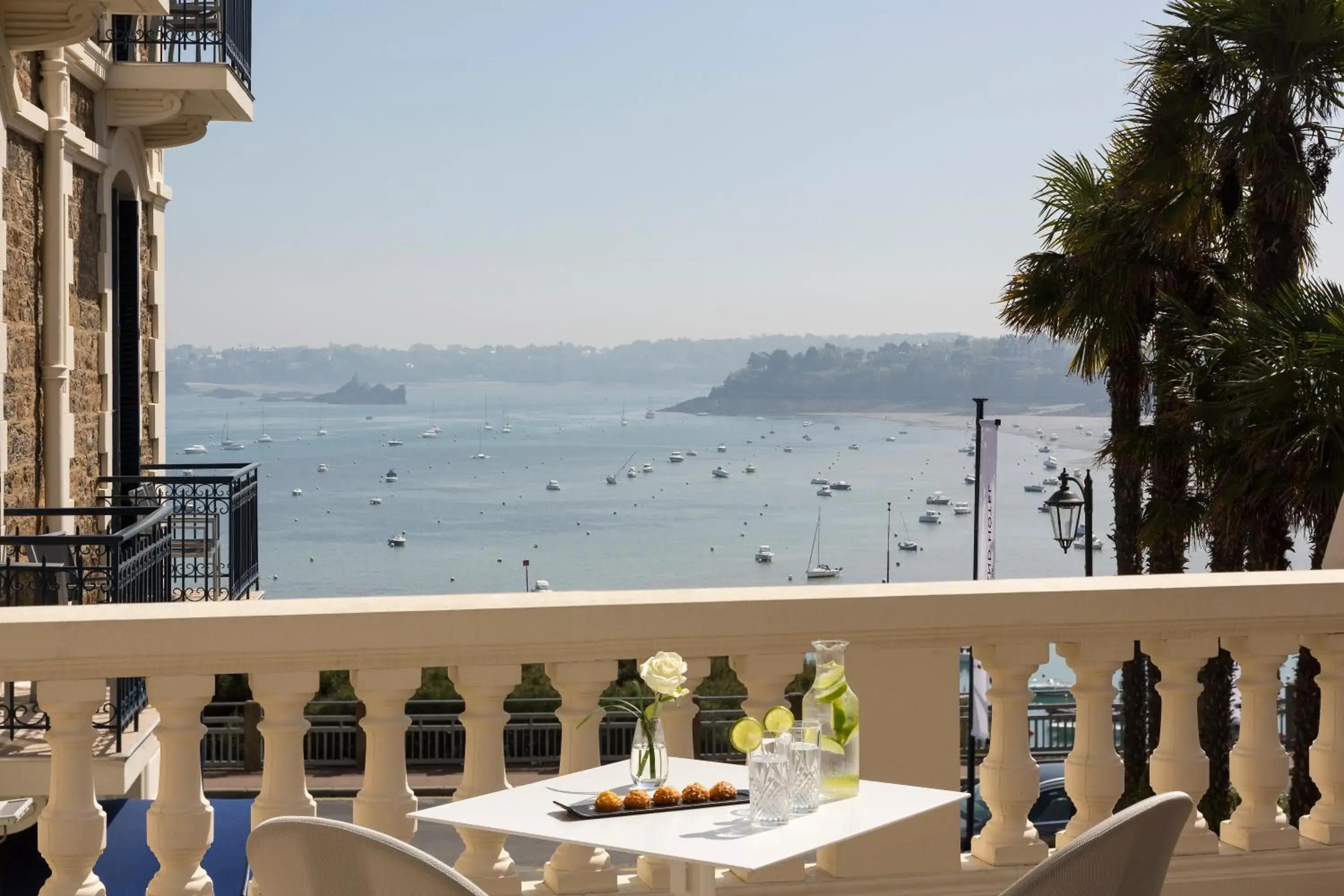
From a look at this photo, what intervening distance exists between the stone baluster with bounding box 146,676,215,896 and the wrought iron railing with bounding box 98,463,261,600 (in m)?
8.21

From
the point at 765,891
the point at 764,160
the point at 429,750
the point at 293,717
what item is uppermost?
the point at 764,160

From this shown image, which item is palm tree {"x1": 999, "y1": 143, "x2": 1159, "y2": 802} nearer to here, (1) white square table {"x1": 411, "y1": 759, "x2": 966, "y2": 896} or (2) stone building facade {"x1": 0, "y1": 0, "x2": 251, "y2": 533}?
(2) stone building facade {"x1": 0, "y1": 0, "x2": 251, "y2": 533}

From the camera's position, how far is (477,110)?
11438 cm

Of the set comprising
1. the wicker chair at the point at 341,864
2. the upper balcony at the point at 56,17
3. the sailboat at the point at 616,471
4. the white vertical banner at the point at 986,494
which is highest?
the upper balcony at the point at 56,17

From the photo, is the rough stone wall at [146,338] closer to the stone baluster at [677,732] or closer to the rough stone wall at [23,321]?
the rough stone wall at [23,321]

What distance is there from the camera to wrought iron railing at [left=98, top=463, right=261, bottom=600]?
11297mm

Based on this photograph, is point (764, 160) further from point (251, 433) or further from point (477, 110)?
point (251, 433)

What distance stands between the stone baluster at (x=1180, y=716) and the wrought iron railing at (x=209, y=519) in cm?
867

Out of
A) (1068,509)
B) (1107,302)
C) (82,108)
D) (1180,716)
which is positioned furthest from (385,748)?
(1068,509)

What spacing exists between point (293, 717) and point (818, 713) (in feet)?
3.54

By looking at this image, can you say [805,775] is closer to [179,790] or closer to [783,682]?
[783,682]

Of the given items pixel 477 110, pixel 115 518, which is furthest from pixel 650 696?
pixel 477 110

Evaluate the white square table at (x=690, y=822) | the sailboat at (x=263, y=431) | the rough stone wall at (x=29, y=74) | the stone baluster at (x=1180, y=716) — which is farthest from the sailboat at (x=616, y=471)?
the white square table at (x=690, y=822)

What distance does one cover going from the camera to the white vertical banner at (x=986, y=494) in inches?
755
